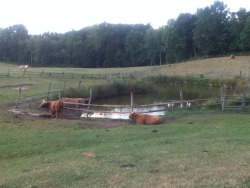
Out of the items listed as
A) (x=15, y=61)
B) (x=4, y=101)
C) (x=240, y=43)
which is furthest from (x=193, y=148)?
(x=15, y=61)

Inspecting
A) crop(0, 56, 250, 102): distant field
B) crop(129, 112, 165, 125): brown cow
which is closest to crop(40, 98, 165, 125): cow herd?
crop(129, 112, 165, 125): brown cow

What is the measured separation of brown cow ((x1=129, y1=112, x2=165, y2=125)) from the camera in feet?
73.3

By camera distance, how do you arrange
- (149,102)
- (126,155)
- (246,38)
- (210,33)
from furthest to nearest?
(210,33) → (246,38) → (149,102) → (126,155)

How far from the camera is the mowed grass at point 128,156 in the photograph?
9.81 meters

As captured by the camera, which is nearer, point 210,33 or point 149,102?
point 149,102

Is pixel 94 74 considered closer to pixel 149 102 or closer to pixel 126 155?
pixel 149 102

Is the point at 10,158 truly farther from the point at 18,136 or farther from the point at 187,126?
the point at 187,126

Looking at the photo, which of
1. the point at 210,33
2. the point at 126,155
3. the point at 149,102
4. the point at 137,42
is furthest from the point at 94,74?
the point at 137,42

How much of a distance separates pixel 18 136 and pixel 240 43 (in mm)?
82188

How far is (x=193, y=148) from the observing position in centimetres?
1343

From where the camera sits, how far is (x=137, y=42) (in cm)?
11731

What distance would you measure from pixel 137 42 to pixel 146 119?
96.2 m

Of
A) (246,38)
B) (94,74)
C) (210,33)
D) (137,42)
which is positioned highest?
(210,33)

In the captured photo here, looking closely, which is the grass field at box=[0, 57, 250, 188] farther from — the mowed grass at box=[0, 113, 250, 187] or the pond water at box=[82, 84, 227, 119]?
the pond water at box=[82, 84, 227, 119]
